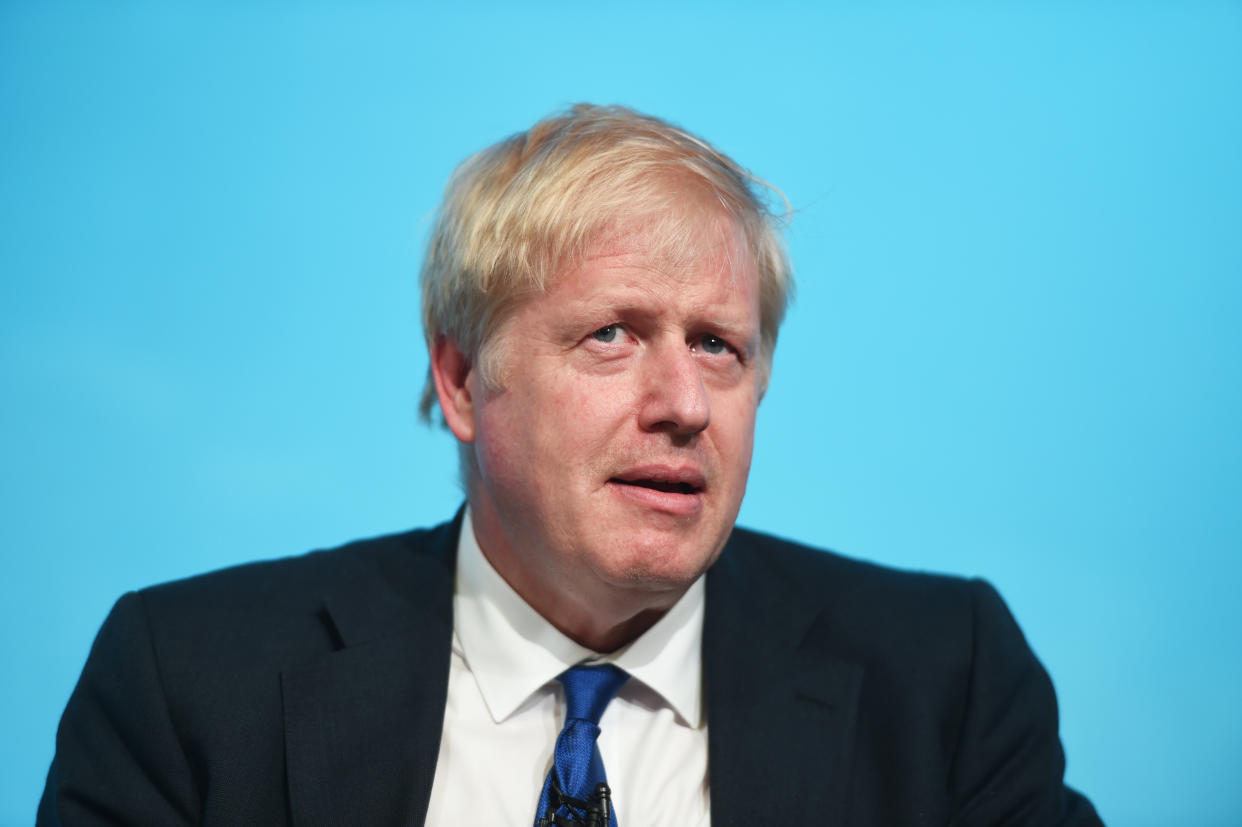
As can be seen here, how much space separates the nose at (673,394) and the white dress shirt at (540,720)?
0.43 metres

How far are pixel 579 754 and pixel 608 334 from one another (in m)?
0.69

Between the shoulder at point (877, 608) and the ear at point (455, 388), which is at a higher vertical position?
the ear at point (455, 388)

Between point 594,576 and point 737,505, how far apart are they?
0.89 feet

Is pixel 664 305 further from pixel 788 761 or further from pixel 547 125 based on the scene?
pixel 788 761

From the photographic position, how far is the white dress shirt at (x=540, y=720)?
6.49 feet

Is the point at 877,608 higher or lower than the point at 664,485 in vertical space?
lower

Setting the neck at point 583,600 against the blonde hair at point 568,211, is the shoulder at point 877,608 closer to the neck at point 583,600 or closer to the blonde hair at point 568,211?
the neck at point 583,600

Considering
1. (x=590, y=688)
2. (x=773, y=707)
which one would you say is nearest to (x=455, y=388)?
(x=590, y=688)

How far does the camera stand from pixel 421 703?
2029 millimetres

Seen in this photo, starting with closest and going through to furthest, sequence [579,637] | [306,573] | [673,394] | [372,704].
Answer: [673,394] → [372,704] → [579,637] → [306,573]

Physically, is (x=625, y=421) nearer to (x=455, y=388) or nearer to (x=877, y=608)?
(x=455, y=388)

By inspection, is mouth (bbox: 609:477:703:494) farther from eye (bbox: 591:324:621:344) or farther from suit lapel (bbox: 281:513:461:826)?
suit lapel (bbox: 281:513:461:826)

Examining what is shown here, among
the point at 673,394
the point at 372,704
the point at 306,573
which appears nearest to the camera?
the point at 673,394

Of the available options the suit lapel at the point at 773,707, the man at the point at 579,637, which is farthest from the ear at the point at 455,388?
the suit lapel at the point at 773,707
